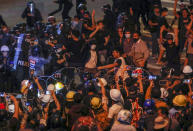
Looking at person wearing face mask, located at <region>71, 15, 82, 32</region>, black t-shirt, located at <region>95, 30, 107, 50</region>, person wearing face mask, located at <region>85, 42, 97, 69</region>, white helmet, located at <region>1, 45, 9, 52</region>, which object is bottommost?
person wearing face mask, located at <region>85, 42, 97, 69</region>

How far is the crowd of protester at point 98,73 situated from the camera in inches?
459

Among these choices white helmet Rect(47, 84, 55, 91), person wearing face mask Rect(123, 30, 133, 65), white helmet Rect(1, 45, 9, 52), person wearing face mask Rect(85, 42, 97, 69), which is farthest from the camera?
white helmet Rect(1, 45, 9, 52)

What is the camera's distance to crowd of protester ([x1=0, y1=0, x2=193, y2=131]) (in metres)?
11.6

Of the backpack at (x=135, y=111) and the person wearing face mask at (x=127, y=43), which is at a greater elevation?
the person wearing face mask at (x=127, y=43)

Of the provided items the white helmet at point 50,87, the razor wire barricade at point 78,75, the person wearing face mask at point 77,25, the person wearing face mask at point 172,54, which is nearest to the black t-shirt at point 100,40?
the person wearing face mask at point 77,25

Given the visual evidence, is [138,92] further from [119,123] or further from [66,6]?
[66,6]

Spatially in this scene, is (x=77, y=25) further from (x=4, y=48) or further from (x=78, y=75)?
(x=4, y=48)

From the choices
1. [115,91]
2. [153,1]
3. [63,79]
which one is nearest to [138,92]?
[115,91]

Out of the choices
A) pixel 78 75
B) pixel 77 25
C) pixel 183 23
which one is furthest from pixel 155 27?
pixel 78 75

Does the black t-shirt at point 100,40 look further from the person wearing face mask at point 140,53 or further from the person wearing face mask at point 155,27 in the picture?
the person wearing face mask at point 155,27

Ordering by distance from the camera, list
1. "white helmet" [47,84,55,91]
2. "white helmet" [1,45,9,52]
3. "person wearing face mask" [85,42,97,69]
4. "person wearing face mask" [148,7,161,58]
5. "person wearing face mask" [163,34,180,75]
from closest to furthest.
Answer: "white helmet" [47,84,55,91] < "person wearing face mask" [163,34,180,75] < "person wearing face mask" [85,42,97,69] < "white helmet" [1,45,9,52] < "person wearing face mask" [148,7,161,58]

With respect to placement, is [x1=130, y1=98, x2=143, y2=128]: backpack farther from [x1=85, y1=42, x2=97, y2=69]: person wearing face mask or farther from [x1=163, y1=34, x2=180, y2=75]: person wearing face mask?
[x1=85, y1=42, x2=97, y2=69]: person wearing face mask

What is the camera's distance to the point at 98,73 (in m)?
16.4

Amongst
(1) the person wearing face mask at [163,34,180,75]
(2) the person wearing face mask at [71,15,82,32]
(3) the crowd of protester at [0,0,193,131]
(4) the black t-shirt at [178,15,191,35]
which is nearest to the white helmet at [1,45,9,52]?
(3) the crowd of protester at [0,0,193,131]
